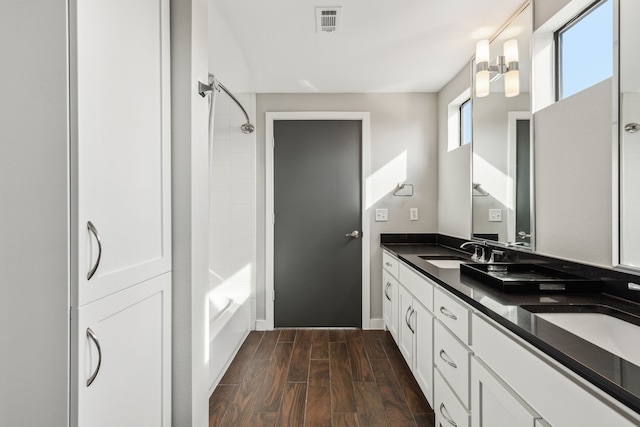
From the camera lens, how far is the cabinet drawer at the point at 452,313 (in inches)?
56.0

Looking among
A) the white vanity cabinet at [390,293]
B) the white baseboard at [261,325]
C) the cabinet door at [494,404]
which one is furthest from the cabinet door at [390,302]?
the cabinet door at [494,404]

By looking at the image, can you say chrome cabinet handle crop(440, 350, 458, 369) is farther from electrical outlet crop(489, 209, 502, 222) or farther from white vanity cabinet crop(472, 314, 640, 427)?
electrical outlet crop(489, 209, 502, 222)

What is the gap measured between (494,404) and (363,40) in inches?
87.1

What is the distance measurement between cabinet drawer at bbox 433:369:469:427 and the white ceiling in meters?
2.06

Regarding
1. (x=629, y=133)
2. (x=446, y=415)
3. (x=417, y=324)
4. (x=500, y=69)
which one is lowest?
(x=446, y=415)

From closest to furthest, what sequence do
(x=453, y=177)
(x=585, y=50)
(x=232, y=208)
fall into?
1. (x=585, y=50)
2. (x=453, y=177)
3. (x=232, y=208)

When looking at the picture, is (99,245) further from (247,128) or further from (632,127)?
(247,128)

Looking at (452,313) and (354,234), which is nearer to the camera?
(452,313)

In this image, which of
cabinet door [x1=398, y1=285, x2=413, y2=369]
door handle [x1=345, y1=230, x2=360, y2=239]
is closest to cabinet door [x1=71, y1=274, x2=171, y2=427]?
cabinet door [x1=398, y1=285, x2=413, y2=369]

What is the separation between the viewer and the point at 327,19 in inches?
81.3

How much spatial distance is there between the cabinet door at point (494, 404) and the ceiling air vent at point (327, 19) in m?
1.95

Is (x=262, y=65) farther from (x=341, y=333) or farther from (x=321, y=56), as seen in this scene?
(x=341, y=333)

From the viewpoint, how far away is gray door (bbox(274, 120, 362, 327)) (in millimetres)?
3412

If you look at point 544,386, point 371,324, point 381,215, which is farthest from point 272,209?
point 544,386
